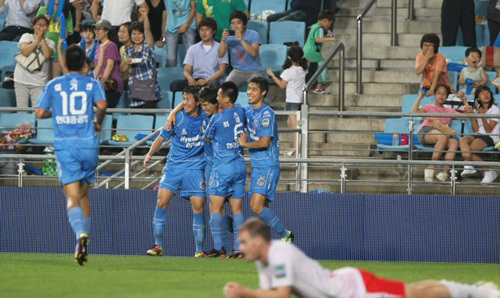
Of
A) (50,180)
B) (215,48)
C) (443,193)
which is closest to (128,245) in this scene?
(50,180)

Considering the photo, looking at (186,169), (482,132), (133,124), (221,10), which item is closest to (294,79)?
(221,10)

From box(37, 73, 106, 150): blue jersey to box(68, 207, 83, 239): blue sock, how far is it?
2.26 ft

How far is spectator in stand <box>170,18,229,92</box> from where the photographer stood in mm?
19078

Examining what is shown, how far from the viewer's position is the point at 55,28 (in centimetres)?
2102

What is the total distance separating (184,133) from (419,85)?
6.12 meters

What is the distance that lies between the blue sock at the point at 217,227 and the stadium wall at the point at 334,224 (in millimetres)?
1774

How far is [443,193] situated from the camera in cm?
1798

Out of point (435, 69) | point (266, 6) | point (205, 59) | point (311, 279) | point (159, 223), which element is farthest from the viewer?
point (266, 6)

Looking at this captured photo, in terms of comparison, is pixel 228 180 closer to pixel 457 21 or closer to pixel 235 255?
pixel 235 255

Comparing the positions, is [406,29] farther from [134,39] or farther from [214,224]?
[214,224]

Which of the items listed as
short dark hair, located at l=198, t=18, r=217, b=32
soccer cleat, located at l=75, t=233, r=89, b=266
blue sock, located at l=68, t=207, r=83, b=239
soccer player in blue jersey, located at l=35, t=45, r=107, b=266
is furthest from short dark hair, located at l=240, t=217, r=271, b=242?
short dark hair, located at l=198, t=18, r=217, b=32

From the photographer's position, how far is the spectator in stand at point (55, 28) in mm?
20188

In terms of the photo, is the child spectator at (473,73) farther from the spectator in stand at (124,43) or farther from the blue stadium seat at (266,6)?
the spectator in stand at (124,43)

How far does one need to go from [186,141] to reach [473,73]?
597 centimetres
